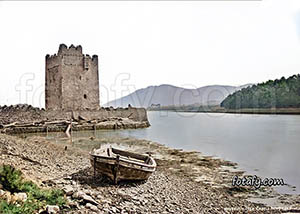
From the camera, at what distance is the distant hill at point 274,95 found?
5732 cm

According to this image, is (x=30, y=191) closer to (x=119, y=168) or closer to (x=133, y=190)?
(x=119, y=168)

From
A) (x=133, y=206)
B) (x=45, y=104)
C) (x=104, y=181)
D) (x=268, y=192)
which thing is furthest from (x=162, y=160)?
(x=45, y=104)

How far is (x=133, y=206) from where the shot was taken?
579cm

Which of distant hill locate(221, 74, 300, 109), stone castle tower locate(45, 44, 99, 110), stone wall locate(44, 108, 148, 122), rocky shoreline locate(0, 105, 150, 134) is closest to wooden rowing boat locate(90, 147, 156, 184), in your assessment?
rocky shoreline locate(0, 105, 150, 134)

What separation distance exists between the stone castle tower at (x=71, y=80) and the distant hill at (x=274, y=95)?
4166 cm

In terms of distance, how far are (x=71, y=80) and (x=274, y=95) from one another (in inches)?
1845

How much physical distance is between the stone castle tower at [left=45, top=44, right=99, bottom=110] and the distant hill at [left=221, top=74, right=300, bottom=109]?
137 feet

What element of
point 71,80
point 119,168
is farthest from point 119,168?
point 71,80

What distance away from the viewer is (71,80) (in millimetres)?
30609

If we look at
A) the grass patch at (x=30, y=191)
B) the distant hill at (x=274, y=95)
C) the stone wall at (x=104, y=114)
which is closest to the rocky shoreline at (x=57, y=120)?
the stone wall at (x=104, y=114)

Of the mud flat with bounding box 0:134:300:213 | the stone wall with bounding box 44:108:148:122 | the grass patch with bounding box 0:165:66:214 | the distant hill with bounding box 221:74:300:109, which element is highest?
the distant hill with bounding box 221:74:300:109

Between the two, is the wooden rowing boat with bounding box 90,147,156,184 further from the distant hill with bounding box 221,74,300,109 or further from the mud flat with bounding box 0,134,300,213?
the distant hill with bounding box 221,74,300,109

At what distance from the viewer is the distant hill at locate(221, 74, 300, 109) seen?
57316 mm

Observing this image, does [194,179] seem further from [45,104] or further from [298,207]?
[45,104]
